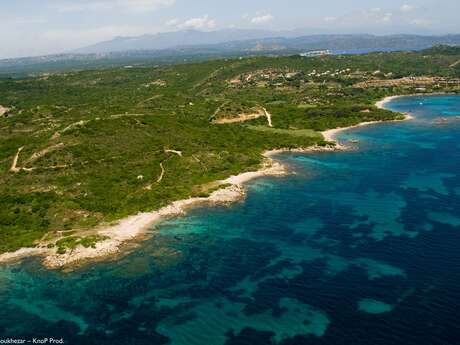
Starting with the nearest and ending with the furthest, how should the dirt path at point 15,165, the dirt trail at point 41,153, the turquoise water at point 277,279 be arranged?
the turquoise water at point 277,279 → the dirt path at point 15,165 → the dirt trail at point 41,153

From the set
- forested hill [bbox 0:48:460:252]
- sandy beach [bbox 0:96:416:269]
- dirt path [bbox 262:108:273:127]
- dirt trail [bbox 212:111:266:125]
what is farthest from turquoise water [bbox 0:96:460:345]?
dirt trail [bbox 212:111:266:125]

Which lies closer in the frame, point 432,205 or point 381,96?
point 432,205

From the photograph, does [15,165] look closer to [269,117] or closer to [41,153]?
[41,153]

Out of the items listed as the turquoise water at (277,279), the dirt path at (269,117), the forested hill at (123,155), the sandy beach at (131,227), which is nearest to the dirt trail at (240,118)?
the forested hill at (123,155)

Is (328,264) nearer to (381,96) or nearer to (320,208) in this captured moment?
(320,208)

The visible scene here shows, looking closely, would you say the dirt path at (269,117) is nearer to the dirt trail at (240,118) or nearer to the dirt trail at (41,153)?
the dirt trail at (240,118)

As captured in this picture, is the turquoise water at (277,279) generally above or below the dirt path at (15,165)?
below

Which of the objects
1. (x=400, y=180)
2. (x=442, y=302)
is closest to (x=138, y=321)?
(x=442, y=302)
